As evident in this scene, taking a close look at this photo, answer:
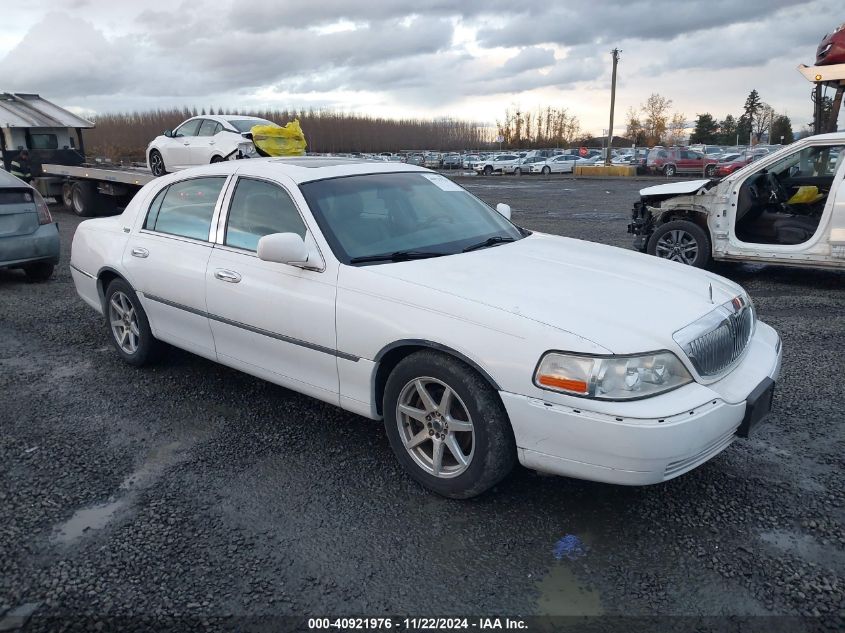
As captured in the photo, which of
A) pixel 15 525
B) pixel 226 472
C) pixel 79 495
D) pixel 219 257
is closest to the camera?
pixel 15 525

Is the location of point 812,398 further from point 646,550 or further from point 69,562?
point 69,562

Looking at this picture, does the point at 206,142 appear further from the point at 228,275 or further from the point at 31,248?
the point at 228,275

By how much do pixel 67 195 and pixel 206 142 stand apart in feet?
16.8

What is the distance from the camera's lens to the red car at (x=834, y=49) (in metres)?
8.23

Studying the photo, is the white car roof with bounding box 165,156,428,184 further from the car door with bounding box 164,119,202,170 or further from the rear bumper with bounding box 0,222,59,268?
the car door with bounding box 164,119,202,170

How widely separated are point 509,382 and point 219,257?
2.16 meters

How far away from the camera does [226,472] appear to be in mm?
3529

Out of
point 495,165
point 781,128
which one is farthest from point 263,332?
point 781,128

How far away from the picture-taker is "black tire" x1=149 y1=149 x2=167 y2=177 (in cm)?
1514

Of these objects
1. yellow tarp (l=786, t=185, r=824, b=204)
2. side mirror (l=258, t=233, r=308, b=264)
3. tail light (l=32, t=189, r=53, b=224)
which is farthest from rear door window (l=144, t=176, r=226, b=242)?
yellow tarp (l=786, t=185, r=824, b=204)

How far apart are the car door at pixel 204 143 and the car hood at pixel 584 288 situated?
11197 millimetres

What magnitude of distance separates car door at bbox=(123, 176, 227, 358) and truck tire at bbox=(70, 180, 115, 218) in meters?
12.0

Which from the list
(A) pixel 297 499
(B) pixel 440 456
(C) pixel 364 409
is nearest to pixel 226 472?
(A) pixel 297 499

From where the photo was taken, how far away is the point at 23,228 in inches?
312
